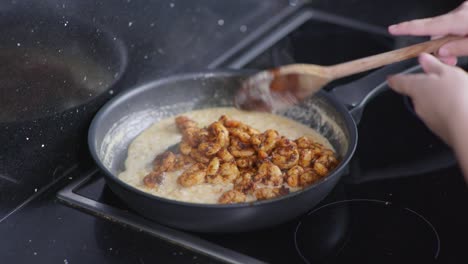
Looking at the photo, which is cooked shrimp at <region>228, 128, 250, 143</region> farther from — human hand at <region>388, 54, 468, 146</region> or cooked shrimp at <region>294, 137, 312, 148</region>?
human hand at <region>388, 54, 468, 146</region>

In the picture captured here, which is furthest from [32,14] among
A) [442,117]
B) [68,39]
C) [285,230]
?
[442,117]

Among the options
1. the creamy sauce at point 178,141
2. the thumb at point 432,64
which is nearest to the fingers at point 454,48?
the thumb at point 432,64

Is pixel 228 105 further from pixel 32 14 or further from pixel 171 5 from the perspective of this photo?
pixel 32 14

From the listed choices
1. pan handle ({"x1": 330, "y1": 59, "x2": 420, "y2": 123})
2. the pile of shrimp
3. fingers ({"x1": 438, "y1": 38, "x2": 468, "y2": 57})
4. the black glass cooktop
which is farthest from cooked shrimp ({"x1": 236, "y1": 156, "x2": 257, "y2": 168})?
fingers ({"x1": 438, "y1": 38, "x2": 468, "y2": 57})

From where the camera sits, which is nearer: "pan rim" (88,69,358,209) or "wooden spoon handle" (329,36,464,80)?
"pan rim" (88,69,358,209)

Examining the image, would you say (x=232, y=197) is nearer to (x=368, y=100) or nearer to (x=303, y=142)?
(x=303, y=142)

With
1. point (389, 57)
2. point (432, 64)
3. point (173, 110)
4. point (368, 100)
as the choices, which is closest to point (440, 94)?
point (432, 64)
